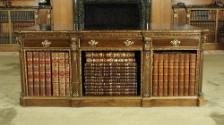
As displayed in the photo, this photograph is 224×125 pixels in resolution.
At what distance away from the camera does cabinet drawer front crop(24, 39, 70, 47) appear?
387 centimetres

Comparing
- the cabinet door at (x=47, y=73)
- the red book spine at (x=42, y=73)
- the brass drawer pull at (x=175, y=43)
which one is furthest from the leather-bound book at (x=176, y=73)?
the red book spine at (x=42, y=73)

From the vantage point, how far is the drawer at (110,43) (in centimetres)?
388

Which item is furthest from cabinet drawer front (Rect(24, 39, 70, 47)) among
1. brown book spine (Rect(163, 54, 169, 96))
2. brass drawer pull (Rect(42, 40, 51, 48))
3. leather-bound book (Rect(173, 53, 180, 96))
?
leather-bound book (Rect(173, 53, 180, 96))

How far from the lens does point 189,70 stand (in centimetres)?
397

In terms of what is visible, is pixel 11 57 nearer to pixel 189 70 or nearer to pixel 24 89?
pixel 24 89

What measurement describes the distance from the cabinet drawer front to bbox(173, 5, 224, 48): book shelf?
425cm

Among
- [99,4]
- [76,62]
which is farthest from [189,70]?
[99,4]

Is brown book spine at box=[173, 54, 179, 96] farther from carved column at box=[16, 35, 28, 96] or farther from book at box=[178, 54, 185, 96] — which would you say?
carved column at box=[16, 35, 28, 96]

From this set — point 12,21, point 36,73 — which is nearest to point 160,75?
point 36,73

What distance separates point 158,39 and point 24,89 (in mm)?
1534

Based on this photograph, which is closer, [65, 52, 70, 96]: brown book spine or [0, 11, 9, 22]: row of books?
[65, 52, 70, 96]: brown book spine

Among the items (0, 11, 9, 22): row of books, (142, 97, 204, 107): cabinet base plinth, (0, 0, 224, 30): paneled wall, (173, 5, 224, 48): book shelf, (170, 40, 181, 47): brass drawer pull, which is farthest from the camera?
(0, 11, 9, 22): row of books

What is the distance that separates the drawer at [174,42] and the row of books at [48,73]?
0.96 m

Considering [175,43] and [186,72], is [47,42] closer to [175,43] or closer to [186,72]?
[175,43]
